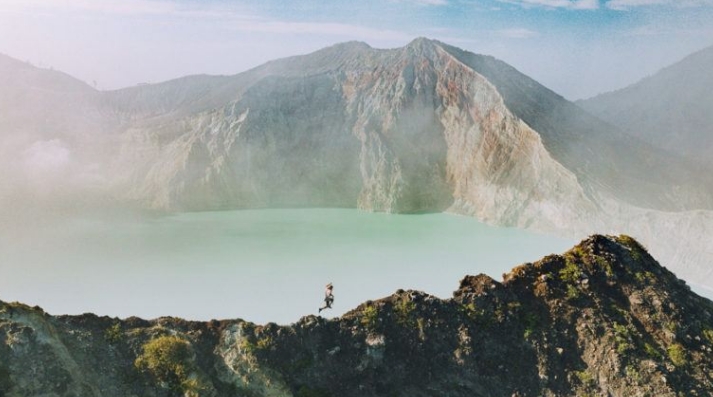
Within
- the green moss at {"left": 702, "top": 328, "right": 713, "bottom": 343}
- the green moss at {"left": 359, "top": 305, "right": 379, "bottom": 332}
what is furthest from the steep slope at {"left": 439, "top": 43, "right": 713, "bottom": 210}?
the green moss at {"left": 359, "top": 305, "right": 379, "bottom": 332}

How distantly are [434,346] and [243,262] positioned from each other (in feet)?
78.9

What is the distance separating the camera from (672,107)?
8944cm

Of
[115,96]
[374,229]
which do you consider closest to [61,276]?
[374,229]

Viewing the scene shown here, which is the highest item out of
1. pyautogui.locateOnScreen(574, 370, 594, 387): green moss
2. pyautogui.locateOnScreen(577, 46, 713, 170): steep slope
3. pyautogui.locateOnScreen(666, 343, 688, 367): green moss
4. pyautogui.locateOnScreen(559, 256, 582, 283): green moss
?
pyautogui.locateOnScreen(577, 46, 713, 170): steep slope

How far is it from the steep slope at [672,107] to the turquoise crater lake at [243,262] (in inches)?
1639

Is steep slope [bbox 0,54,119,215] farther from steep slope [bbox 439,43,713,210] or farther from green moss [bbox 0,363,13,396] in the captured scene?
steep slope [bbox 439,43,713,210]

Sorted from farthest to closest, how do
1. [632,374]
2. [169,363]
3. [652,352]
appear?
[652,352] → [632,374] → [169,363]

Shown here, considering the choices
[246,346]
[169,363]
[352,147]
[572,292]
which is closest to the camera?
[169,363]

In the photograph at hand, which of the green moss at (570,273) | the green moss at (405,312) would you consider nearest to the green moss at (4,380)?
the green moss at (405,312)

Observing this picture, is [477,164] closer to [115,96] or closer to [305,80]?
[305,80]

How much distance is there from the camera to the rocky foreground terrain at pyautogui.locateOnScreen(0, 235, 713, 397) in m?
13.1

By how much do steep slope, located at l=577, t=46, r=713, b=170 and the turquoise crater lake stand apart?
41.6 meters

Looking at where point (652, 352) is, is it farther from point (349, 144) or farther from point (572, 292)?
point (349, 144)

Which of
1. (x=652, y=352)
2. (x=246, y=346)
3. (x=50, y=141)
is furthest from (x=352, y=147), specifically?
(x=652, y=352)
